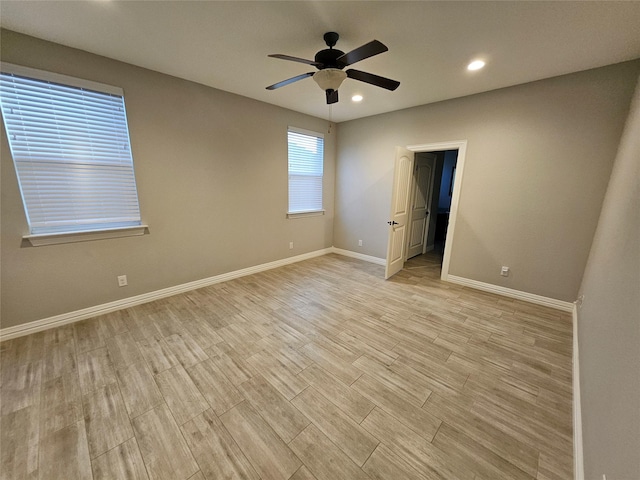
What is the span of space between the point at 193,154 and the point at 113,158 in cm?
82

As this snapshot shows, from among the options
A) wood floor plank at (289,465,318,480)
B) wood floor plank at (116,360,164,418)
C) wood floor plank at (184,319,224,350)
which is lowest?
wood floor plank at (289,465,318,480)

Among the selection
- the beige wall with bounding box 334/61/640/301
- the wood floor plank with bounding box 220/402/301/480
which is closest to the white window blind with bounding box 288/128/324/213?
the beige wall with bounding box 334/61/640/301

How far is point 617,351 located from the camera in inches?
43.3

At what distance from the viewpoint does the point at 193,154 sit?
311 centimetres

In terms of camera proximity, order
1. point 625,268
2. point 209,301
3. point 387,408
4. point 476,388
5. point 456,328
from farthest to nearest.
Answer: point 209,301 → point 456,328 → point 476,388 → point 387,408 → point 625,268

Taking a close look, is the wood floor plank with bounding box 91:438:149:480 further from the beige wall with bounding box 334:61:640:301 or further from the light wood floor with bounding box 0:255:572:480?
the beige wall with bounding box 334:61:640:301

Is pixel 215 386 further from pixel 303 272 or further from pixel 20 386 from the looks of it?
pixel 303 272

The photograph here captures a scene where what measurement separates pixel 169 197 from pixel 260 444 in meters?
2.81

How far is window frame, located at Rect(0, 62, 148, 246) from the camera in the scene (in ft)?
6.80

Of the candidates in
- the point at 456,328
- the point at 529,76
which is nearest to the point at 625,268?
the point at 456,328

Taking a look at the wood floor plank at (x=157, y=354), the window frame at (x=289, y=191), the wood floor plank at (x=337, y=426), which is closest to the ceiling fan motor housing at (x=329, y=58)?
the window frame at (x=289, y=191)

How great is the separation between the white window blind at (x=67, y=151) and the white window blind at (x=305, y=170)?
232cm

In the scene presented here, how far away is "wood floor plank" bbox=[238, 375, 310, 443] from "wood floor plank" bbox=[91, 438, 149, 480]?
2.02 ft

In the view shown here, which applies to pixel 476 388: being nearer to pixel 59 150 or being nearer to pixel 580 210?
pixel 580 210
